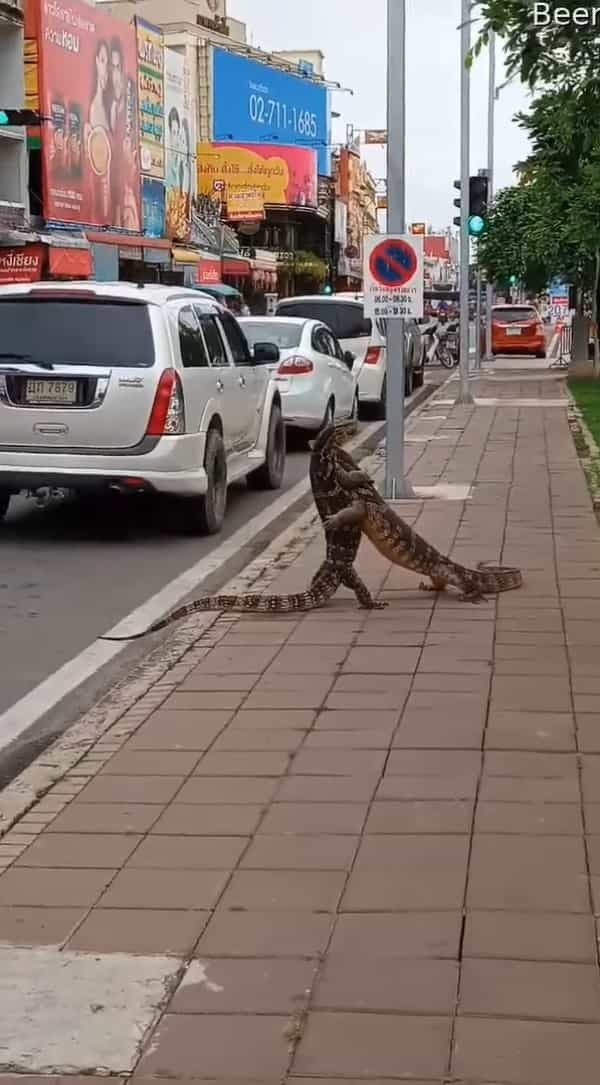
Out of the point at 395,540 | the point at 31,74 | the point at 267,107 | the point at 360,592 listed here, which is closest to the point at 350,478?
the point at 395,540

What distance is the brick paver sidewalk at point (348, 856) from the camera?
3.44m

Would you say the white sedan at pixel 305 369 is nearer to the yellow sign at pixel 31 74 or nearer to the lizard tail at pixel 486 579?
the lizard tail at pixel 486 579

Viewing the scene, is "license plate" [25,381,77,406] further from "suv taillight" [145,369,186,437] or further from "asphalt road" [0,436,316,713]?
"asphalt road" [0,436,316,713]

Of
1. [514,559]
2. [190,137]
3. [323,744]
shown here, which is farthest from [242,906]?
[190,137]

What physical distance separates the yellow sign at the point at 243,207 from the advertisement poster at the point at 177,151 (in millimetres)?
9783

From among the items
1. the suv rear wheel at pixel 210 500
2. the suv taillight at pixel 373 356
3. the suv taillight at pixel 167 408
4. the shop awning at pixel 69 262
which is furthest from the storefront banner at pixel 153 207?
the suv taillight at pixel 167 408

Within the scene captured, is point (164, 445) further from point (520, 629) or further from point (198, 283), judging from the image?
point (198, 283)

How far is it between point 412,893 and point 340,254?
71775mm

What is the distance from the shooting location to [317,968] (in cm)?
378

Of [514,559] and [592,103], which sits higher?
[592,103]

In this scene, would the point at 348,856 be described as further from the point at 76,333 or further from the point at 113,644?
the point at 76,333

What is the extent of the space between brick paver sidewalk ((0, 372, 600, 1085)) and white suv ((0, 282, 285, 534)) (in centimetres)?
268

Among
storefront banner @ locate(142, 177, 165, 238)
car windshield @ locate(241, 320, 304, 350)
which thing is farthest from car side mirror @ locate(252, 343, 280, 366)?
storefront banner @ locate(142, 177, 165, 238)

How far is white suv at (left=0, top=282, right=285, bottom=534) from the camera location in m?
10.2
